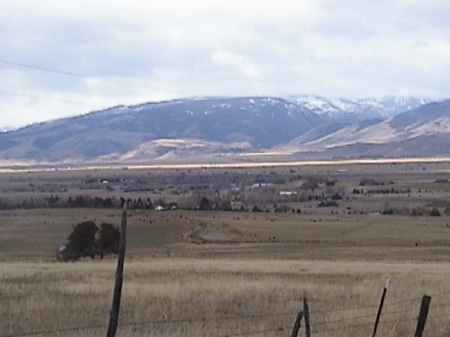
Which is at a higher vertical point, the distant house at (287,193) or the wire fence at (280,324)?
the distant house at (287,193)

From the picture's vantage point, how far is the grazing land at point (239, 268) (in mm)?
15547

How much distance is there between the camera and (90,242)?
153 ft

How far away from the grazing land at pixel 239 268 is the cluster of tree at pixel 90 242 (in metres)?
1.32

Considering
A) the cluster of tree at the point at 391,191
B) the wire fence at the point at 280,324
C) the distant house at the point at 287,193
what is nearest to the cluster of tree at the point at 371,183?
the cluster of tree at the point at 391,191

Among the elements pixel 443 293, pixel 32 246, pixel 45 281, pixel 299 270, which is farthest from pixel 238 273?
pixel 32 246

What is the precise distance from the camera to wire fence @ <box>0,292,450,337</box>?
45.0 feet

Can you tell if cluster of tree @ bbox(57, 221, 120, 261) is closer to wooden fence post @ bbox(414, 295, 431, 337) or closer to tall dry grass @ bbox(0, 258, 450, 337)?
tall dry grass @ bbox(0, 258, 450, 337)

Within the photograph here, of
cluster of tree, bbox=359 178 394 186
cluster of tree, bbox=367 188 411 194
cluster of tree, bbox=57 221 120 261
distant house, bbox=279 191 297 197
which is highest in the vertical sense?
cluster of tree, bbox=359 178 394 186

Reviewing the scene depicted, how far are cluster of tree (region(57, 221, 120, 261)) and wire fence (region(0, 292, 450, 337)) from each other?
1165 inches

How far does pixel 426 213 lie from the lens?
98.4 meters

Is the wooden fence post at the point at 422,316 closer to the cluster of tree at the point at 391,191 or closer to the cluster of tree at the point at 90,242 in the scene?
the cluster of tree at the point at 90,242

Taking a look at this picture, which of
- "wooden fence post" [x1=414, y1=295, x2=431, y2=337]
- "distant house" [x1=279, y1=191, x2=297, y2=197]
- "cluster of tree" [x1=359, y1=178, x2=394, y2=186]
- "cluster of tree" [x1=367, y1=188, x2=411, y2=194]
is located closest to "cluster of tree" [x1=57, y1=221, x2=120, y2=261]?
"wooden fence post" [x1=414, y1=295, x2=431, y2=337]

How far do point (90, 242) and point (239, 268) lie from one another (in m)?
17.4

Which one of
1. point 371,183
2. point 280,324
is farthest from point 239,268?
point 371,183
